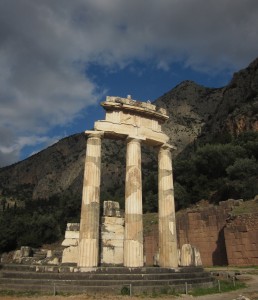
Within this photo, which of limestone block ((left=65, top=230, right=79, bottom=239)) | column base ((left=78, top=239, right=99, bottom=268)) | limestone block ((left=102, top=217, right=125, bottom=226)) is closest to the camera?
column base ((left=78, top=239, right=99, bottom=268))

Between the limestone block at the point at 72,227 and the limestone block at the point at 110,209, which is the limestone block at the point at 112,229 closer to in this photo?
the limestone block at the point at 110,209

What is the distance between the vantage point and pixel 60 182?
153750 mm

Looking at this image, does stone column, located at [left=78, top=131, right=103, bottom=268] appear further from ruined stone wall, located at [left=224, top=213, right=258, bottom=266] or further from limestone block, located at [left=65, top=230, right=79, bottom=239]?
ruined stone wall, located at [left=224, top=213, right=258, bottom=266]

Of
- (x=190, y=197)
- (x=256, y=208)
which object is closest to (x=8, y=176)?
(x=190, y=197)

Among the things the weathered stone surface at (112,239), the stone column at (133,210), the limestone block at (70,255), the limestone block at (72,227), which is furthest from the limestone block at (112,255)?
the stone column at (133,210)

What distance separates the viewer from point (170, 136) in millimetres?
116125

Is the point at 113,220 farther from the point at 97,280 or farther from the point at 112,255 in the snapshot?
the point at 97,280

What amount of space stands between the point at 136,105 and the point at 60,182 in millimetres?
137639

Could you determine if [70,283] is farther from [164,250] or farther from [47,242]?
[47,242]

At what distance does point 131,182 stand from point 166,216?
10.8 feet

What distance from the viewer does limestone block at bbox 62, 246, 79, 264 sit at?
69.3 ft

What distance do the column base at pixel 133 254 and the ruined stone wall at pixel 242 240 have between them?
16.3 metres

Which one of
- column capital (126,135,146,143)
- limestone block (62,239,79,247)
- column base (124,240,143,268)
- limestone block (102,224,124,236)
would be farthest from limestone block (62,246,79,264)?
column capital (126,135,146,143)

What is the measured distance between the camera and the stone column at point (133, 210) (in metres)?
18.0
